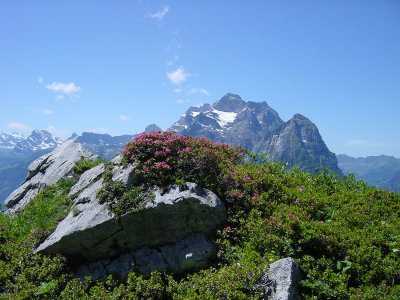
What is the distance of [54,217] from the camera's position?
11.6 m

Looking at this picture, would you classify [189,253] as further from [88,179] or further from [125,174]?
[88,179]

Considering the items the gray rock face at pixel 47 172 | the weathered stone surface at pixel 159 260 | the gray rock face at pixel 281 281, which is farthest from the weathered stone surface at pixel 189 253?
the gray rock face at pixel 47 172

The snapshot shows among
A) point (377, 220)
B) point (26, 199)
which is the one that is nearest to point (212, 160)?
point (377, 220)

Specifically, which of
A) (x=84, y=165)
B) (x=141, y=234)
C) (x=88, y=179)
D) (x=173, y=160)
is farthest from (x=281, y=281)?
(x=84, y=165)

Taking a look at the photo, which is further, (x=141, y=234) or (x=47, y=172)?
(x=47, y=172)

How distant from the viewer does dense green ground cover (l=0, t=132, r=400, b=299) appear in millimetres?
6605

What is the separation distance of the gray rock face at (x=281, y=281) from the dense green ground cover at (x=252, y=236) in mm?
264

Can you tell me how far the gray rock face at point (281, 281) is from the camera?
6.00m

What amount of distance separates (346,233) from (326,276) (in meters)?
1.92

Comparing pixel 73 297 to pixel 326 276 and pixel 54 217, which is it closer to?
pixel 54 217

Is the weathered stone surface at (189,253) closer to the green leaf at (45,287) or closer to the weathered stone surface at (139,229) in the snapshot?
the weathered stone surface at (139,229)

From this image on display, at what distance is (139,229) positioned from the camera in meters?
9.24

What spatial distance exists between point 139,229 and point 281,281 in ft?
16.8

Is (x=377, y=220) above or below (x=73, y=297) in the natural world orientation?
above
